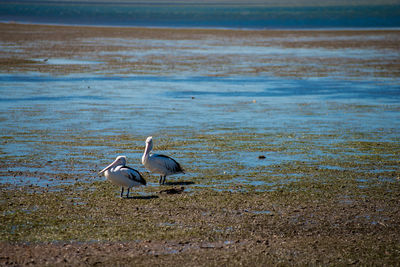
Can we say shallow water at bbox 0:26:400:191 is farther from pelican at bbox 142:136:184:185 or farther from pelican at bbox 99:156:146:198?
pelican at bbox 99:156:146:198

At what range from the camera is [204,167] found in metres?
15.6

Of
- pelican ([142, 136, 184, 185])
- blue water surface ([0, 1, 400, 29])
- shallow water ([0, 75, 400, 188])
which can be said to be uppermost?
blue water surface ([0, 1, 400, 29])

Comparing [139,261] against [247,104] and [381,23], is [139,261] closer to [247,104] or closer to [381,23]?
[247,104]

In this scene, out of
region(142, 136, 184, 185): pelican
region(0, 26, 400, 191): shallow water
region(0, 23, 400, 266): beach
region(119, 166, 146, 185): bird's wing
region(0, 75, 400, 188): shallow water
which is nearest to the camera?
region(0, 23, 400, 266): beach

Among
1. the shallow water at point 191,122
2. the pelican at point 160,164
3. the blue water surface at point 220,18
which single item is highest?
the blue water surface at point 220,18

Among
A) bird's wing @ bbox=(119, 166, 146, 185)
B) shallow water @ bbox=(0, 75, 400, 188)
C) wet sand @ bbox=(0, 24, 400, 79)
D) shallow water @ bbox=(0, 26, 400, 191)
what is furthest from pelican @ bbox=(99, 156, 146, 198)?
wet sand @ bbox=(0, 24, 400, 79)

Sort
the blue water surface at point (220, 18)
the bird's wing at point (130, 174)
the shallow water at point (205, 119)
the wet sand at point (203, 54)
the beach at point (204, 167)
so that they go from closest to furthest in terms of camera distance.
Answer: the beach at point (204, 167) < the bird's wing at point (130, 174) < the shallow water at point (205, 119) < the wet sand at point (203, 54) < the blue water surface at point (220, 18)

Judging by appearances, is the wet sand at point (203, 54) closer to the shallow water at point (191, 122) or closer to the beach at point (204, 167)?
the beach at point (204, 167)

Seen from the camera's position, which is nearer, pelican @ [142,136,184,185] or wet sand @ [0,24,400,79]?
Answer: pelican @ [142,136,184,185]

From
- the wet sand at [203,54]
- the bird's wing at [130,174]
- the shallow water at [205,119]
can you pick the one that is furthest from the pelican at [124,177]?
the wet sand at [203,54]

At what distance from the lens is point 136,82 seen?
34156mm

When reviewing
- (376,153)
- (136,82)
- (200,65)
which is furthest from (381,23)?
(376,153)

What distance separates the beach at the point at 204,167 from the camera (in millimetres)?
10109

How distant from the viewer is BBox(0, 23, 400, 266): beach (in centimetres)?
1011
